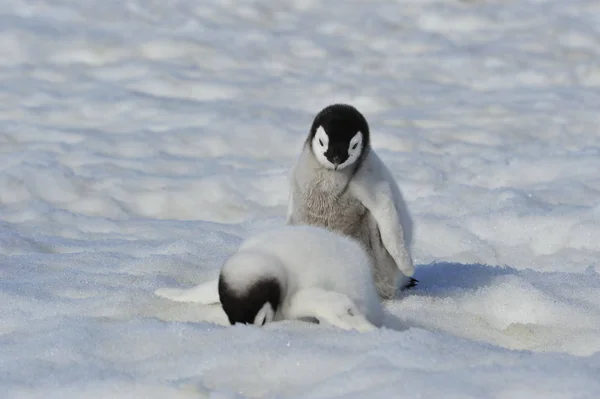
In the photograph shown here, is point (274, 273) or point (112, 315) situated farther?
point (112, 315)

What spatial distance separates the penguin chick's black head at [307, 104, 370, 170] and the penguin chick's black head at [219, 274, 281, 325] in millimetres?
811

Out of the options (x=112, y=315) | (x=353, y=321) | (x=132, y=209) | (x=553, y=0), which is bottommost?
(x=132, y=209)

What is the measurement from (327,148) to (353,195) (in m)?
0.26

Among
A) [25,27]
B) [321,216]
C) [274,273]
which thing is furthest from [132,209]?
[25,27]

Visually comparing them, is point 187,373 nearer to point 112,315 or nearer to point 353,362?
point 353,362

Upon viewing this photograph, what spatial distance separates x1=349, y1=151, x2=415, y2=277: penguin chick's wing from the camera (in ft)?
12.0

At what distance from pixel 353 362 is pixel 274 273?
0.55 metres

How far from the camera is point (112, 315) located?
323cm

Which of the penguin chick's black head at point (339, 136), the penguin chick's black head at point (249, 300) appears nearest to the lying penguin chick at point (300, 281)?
the penguin chick's black head at point (249, 300)

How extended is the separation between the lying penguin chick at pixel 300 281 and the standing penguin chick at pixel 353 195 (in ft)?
1.35

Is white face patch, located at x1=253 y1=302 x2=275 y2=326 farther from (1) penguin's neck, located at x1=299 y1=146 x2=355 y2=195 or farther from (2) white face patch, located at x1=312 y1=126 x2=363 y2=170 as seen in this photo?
(1) penguin's neck, located at x1=299 y1=146 x2=355 y2=195

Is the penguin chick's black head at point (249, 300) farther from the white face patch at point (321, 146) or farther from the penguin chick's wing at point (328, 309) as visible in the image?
the white face patch at point (321, 146)

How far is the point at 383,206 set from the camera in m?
3.70

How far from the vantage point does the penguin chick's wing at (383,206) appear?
12.0ft
